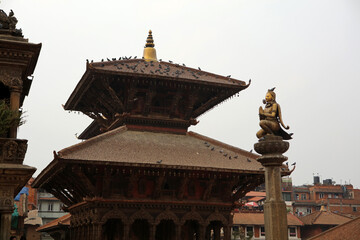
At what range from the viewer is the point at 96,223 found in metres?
24.5

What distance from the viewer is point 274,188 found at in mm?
15391

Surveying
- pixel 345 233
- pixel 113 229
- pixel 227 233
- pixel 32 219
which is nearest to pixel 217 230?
pixel 227 233

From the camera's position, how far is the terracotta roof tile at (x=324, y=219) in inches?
2844

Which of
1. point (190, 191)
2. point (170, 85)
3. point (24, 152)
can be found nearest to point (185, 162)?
point (190, 191)

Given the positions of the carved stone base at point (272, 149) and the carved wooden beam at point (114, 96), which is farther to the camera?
the carved wooden beam at point (114, 96)

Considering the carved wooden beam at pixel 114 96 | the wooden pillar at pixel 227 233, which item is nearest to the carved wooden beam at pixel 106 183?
the carved wooden beam at pixel 114 96

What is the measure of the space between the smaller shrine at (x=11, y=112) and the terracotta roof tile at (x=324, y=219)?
61.1 metres

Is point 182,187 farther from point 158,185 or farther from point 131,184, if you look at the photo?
point 131,184

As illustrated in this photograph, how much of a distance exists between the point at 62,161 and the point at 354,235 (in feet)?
57.8

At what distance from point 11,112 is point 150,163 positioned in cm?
878

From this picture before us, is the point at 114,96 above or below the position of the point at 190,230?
above

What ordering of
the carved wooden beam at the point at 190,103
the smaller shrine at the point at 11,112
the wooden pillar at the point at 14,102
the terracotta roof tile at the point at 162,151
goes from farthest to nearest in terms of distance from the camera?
the carved wooden beam at the point at 190,103 → the terracotta roof tile at the point at 162,151 → the wooden pillar at the point at 14,102 → the smaller shrine at the point at 11,112

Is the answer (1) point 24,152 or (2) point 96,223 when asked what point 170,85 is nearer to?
(2) point 96,223

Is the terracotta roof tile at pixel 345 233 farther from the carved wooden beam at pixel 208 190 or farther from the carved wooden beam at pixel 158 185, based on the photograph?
the carved wooden beam at pixel 158 185
